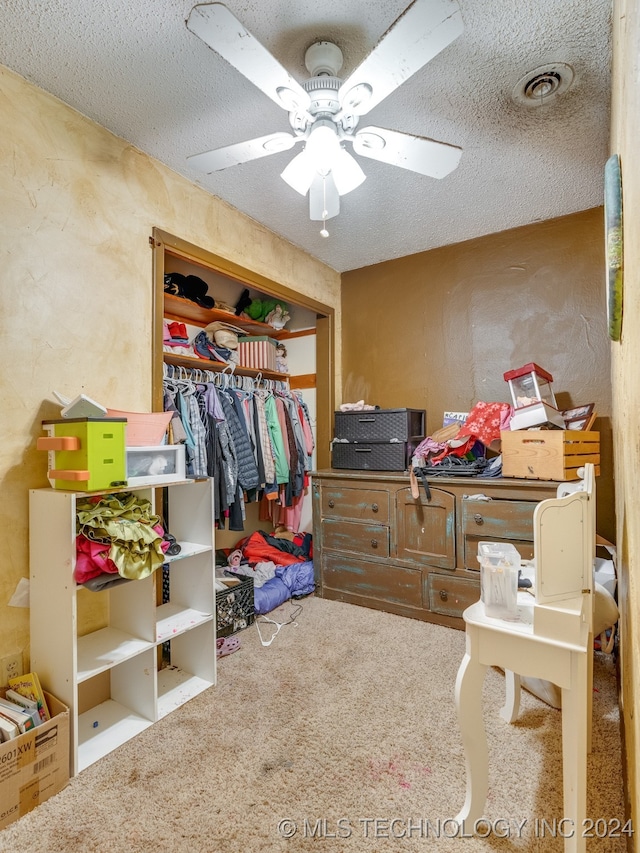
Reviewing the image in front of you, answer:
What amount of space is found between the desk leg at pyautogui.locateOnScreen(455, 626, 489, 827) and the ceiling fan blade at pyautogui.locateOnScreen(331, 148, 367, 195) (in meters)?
1.68

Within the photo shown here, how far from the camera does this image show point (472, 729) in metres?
1.22

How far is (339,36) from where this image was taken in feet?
4.95

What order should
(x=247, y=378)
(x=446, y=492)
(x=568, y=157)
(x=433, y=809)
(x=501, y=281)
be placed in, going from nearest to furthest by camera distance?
(x=433, y=809)
(x=568, y=157)
(x=446, y=492)
(x=501, y=281)
(x=247, y=378)

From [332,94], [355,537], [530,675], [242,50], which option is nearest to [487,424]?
[355,537]

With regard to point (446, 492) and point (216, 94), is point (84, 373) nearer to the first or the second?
point (216, 94)

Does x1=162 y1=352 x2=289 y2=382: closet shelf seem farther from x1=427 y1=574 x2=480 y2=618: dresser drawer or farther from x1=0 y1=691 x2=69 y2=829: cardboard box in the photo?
x1=427 y1=574 x2=480 y2=618: dresser drawer

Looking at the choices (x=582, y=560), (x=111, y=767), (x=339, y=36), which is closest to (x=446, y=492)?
(x=582, y=560)

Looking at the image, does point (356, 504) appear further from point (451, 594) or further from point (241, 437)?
point (241, 437)

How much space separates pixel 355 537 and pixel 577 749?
1853 mm

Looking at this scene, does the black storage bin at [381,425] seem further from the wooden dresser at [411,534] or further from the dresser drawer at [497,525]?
the dresser drawer at [497,525]

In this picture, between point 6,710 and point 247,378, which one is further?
point 247,378

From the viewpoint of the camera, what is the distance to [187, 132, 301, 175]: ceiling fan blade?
161cm

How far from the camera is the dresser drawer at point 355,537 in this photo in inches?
109

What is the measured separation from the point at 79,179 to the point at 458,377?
2.49m
